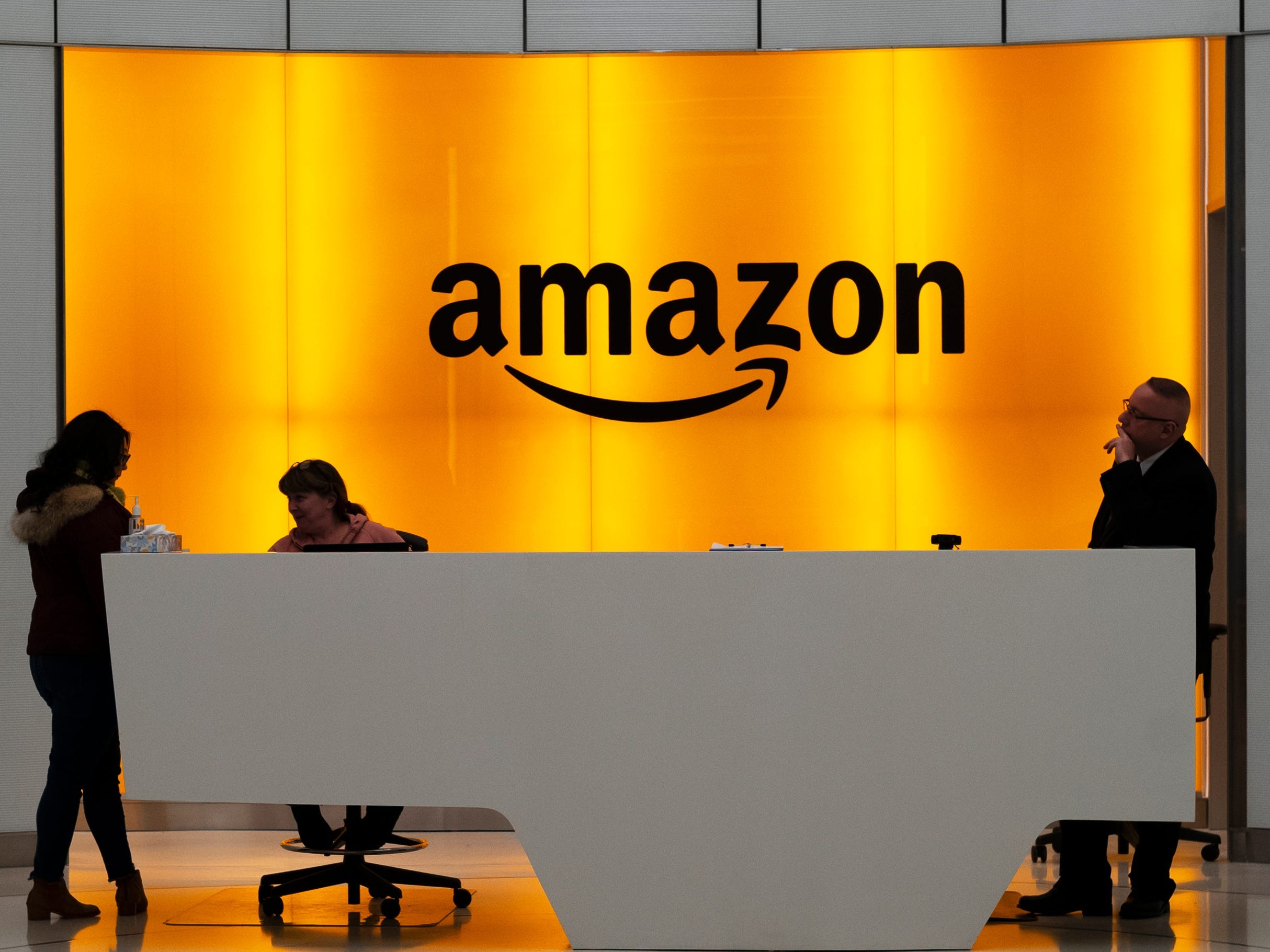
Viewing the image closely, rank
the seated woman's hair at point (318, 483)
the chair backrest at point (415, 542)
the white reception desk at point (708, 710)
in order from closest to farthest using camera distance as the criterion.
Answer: the white reception desk at point (708, 710) → the seated woman's hair at point (318, 483) → the chair backrest at point (415, 542)

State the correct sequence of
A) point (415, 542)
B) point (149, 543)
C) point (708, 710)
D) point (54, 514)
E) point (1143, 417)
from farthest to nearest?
point (415, 542) < point (1143, 417) < point (54, 514) < point (149, 543) < point (708, 710)

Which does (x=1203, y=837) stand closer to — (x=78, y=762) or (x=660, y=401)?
(x=660, y=401)

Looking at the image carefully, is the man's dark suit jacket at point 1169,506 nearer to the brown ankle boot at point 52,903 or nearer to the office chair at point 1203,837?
the office chair at point 1203,837

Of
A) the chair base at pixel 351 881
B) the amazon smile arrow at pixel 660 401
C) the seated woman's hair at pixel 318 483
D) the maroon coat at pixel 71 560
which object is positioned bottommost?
the chair base at pixel 351 881

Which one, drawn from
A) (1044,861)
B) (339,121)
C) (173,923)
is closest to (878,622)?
(1044,861)

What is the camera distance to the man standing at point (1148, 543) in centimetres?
379

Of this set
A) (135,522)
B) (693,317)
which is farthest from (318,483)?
(693,317)

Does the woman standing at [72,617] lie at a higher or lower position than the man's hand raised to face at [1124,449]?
lower

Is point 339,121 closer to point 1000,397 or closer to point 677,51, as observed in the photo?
point 677,51

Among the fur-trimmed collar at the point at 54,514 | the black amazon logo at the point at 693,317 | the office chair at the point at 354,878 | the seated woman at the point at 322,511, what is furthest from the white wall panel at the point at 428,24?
the office chair at the point at 354,878

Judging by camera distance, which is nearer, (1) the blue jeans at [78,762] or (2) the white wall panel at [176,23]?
(1) the blue jeans at [78,762]

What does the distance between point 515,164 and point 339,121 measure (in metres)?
0.72

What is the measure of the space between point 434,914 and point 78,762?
112cm

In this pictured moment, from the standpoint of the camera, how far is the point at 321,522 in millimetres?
4055
